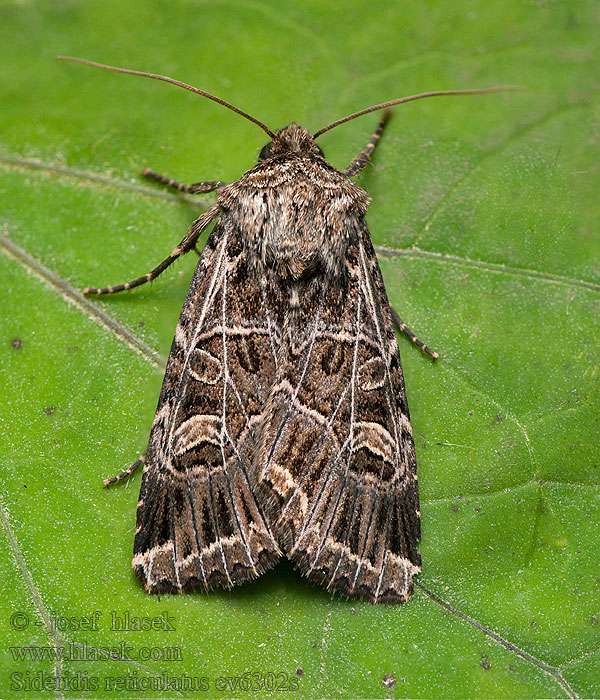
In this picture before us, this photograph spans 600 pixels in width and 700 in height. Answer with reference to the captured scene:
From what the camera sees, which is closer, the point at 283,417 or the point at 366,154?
the point at 283,417

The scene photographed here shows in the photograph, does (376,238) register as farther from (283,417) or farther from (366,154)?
(283,417)

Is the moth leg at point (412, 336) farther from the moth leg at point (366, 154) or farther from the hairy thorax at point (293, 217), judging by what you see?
the moth leg at point (366, 154)

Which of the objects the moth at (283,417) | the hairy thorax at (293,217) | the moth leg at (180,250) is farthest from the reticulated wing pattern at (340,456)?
the moth leg at (180,250)

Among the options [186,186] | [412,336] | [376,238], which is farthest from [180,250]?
[412,336]

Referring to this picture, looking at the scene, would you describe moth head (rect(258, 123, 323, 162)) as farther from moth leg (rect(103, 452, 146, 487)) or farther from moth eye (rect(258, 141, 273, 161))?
moth leg (rect(103, 452, 146, 487))

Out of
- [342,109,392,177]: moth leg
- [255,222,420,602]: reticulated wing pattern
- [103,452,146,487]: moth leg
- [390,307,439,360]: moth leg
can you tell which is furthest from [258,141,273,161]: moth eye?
[103,452,146,487]: moth leg

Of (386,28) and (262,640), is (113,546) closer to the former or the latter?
(262,640)

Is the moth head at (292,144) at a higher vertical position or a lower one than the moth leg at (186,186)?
higher
